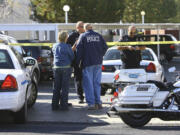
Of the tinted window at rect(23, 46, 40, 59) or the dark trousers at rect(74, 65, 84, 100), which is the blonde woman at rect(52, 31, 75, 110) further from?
the tinted window at rect(23, 46, 40, 59)

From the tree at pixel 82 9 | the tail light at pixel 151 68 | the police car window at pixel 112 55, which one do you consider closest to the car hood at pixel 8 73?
the tail light at pixel 151 68

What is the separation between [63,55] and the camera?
11.0 m

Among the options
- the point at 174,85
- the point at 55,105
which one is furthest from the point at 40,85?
the point at 174,85

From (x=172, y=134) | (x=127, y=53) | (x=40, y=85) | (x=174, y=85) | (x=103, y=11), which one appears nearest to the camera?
(x=172, y=134)

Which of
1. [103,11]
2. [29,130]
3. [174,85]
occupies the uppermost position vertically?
[103,11]

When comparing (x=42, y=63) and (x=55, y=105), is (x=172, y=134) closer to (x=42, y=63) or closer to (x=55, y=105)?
(x=55, y=105)

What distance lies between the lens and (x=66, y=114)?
10.7 meters

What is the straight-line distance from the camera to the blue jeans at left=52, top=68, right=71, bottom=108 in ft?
36.1

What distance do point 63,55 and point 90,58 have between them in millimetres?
573

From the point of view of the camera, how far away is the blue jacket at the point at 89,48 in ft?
36.1

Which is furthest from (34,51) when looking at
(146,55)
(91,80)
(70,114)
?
(70,114)

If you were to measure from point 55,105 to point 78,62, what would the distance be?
1.05 metres

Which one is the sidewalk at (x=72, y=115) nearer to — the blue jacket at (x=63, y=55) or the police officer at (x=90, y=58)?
the police officer at (x=90, y=58)

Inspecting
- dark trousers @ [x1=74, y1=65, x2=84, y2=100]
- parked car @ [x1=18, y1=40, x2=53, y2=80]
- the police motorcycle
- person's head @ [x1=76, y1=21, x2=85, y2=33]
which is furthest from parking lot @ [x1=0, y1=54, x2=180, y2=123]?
parked car @ [x1=18, y1=40, x2=53, y2=80]
